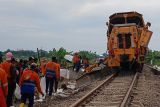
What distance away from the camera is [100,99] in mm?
15078

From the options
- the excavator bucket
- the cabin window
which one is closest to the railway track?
the cabin window

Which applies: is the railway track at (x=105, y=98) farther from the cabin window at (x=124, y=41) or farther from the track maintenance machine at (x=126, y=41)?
the cabin window at (x=124, y=41)

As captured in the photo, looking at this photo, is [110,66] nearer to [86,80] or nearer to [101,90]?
[86,80]

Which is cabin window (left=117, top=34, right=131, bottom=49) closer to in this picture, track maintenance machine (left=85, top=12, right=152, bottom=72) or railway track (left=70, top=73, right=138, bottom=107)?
track maintenance machine (left=85, top=12, right=152, bottom=72)

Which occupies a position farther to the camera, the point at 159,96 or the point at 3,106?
the point at 159,96

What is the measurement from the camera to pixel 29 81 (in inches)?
458

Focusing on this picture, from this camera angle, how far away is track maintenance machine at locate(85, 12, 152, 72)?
25875 millimetres

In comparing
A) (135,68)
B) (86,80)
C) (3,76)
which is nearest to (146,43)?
(135,68)

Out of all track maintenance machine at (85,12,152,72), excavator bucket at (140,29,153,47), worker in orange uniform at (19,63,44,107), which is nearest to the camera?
worker in orange uniform at (19,63,44,107)

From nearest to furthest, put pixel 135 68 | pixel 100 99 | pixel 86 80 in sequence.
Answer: pixel 100 99 → pixel 86 80 → pixel 135 68

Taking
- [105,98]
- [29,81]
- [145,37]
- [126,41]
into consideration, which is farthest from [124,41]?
[29,81]

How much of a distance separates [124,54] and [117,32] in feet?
4.64

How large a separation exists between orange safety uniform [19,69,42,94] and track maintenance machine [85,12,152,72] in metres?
14.8

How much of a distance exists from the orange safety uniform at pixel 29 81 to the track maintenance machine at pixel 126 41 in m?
14.8
